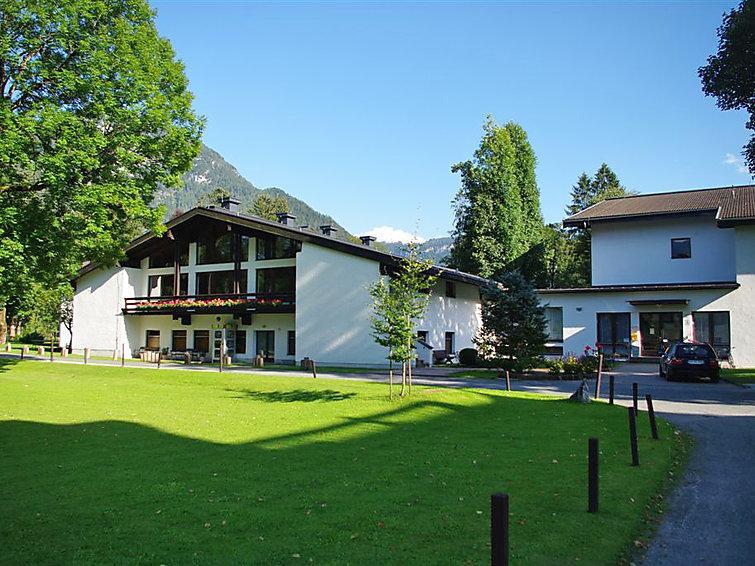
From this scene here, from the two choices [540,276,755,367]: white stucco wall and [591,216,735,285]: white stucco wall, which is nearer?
[540,276,755,367]: white stucco wall

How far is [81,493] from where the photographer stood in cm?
739

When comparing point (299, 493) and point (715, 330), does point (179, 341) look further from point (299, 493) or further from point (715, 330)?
point (299, 493)

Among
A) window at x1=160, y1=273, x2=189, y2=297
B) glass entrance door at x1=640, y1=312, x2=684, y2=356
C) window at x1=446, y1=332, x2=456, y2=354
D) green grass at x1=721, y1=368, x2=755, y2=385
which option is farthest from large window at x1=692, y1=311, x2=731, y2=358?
window at x1=160, y1=273, x2=189, y2=297

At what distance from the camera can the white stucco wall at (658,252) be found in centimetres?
3412

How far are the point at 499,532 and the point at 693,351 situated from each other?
22394mm

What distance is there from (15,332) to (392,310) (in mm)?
67241

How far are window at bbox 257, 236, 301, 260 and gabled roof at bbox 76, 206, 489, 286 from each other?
2.81ft

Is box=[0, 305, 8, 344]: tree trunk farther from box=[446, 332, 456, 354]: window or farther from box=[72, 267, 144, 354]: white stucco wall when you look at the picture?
box=[446, 332, 456, 354]: window

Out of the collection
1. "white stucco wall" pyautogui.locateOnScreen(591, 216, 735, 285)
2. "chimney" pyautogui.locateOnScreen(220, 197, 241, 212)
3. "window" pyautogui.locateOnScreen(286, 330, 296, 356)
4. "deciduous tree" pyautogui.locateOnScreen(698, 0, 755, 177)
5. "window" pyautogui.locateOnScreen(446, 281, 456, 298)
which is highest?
"deciduous tree" pyautogui.locateOnScreen(698, 0, 755, 177)

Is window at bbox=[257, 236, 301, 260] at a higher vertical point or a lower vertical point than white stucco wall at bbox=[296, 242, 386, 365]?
higher

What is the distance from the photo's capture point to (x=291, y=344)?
36312 mm

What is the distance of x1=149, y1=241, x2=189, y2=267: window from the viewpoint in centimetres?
4172

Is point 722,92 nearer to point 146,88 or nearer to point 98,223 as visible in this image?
point 146,88

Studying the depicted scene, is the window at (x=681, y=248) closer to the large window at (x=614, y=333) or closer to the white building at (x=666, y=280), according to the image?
the white building at (x=666, y=280)
